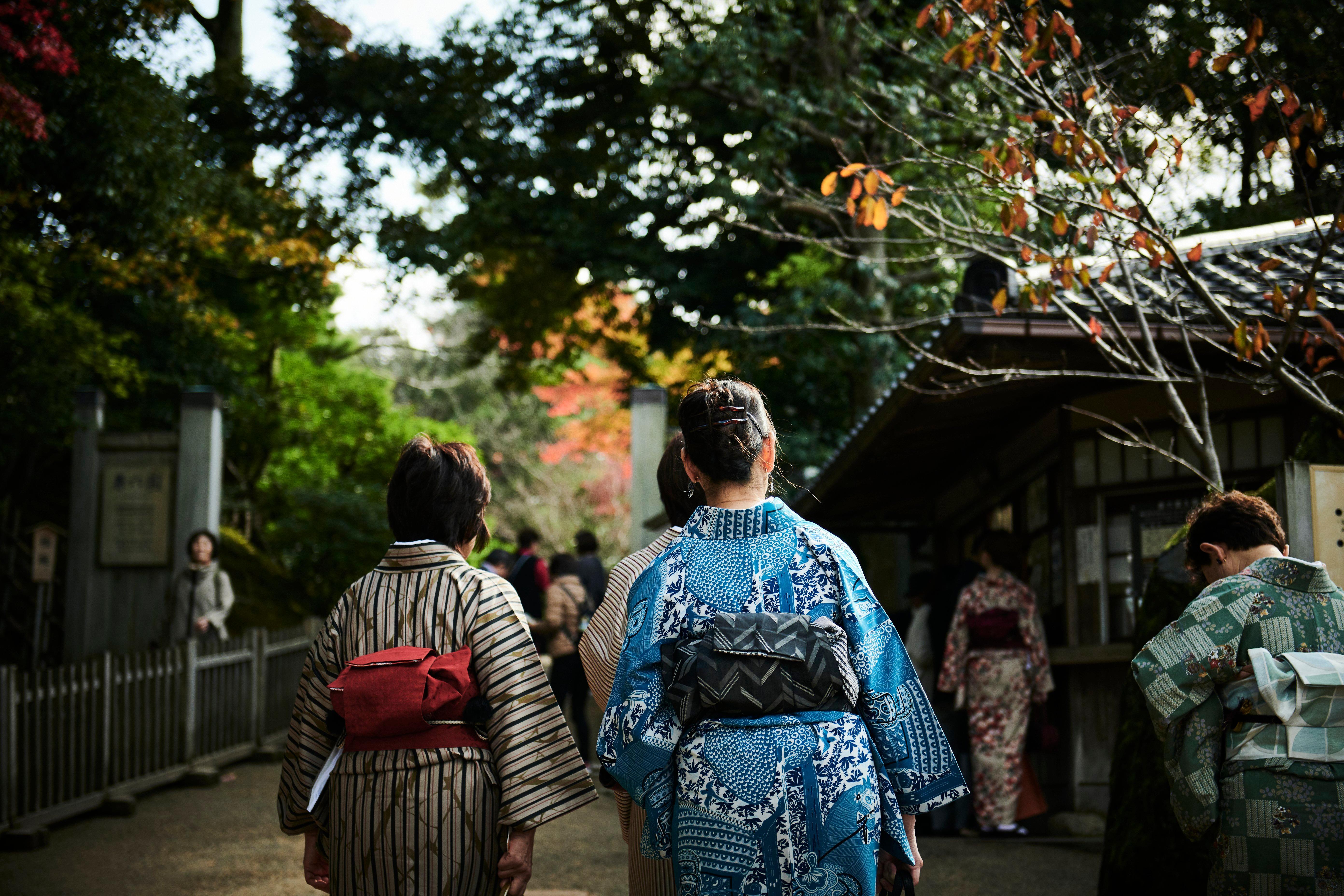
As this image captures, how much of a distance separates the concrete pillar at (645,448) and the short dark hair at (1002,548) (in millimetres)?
6348

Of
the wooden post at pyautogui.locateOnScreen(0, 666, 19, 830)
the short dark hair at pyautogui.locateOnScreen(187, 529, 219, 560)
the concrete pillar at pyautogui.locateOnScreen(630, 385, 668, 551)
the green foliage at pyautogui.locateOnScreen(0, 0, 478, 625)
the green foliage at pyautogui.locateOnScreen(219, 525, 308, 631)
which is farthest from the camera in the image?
the green foliage at pyautogui.locateOnScreen(219, 525, 308, 631)

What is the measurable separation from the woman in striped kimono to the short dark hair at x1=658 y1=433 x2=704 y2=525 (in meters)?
0.54

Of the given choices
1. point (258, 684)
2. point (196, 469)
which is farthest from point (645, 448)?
point (258, 684)

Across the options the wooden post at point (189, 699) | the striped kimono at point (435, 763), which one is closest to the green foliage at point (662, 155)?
the wooden post at point (189, 699)

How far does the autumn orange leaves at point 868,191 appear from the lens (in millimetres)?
4188

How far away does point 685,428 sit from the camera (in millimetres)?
2809

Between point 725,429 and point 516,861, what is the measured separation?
1213 millimetres

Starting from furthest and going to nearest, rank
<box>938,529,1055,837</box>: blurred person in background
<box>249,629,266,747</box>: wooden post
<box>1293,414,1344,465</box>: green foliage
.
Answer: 1. <box>249,629,266,747</box>: wooden post
2. <box>938,529,1055,837</box>: blurred person in background
3. <box>1293,414,1344,465</box>: green foliage

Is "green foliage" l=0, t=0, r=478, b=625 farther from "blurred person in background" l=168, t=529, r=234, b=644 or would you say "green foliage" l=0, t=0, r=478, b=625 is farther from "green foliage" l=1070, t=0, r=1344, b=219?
"green foliage" l=1070, t=0, r=1344, b=219

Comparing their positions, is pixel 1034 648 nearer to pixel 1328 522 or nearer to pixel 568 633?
pixel 1328 522

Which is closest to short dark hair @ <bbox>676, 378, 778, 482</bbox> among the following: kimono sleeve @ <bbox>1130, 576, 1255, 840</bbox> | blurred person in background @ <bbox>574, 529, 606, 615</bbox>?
kimono sleeve @ <bbox>1130, 576, 1255, 840</bbox>

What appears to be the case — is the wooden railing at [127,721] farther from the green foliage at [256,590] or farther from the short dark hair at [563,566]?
the green foliage at [256,590]

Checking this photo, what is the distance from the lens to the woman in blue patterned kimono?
2.50 m

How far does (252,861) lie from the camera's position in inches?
253
